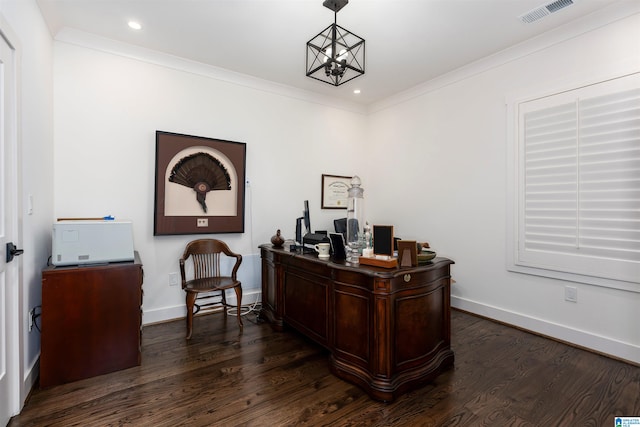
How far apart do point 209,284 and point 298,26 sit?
2.57 m

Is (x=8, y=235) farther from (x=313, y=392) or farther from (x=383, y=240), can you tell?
(x=383, y=240)

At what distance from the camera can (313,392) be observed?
2064 mm

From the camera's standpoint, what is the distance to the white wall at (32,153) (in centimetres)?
194

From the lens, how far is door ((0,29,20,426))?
167cm

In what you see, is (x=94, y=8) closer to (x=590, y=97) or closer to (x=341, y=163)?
(x=341, y=163)

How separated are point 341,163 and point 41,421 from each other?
161 inches

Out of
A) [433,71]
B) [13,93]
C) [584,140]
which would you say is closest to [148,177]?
[13,93]

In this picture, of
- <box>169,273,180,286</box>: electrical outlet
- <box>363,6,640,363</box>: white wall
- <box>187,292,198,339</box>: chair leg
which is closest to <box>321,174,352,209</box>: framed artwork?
<box>363,6,640,363</box>: white wall

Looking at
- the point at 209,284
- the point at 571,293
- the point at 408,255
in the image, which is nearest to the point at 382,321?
the point at 408,255

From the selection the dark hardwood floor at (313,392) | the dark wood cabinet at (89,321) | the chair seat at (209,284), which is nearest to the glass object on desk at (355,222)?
the dark hardwood floor at (313,392)

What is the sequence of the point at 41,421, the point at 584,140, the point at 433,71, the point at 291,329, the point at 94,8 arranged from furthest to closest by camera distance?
1. the point at 433,71
2. the point at 291,329
3. the point at 584,140
4. the point at 94,8
5. the point at 41,421

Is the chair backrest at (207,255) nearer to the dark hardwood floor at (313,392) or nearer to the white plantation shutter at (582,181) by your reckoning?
the dark hardwood floor at (313,392)

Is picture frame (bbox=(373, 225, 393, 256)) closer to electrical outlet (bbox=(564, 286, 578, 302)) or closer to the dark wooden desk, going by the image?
the dark wooden desk

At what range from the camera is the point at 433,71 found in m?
3.75
